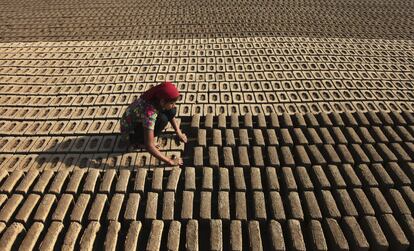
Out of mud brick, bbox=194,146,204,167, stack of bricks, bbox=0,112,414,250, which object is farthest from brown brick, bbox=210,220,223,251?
mud brick, bbox=194,146,204,167

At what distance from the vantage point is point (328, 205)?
9.21ft

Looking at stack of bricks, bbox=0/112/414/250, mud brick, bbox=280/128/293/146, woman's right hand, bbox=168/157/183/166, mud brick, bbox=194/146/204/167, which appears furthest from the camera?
mud brick, bbox=280/128/293/146

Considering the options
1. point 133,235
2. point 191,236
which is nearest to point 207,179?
point 191,236

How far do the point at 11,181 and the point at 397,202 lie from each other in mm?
3757

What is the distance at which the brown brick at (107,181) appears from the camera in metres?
2.96

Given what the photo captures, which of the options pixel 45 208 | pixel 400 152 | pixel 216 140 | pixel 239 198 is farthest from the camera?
pixel 216 140

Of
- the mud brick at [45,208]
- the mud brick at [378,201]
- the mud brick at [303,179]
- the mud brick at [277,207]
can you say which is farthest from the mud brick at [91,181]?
the mud brick at [378,201]

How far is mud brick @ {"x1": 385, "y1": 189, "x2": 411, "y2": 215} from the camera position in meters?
2.77

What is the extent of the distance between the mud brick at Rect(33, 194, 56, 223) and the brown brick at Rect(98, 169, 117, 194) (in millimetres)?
433

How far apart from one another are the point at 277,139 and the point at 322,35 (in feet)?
11.1

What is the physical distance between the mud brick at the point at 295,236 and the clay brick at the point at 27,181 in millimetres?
2532

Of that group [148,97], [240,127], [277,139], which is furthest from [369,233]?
[148,97]

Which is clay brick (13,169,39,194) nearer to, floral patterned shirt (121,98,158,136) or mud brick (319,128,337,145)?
floral patterned shirt (121,98,158,136)

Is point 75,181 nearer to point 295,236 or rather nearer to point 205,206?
point 205,206
